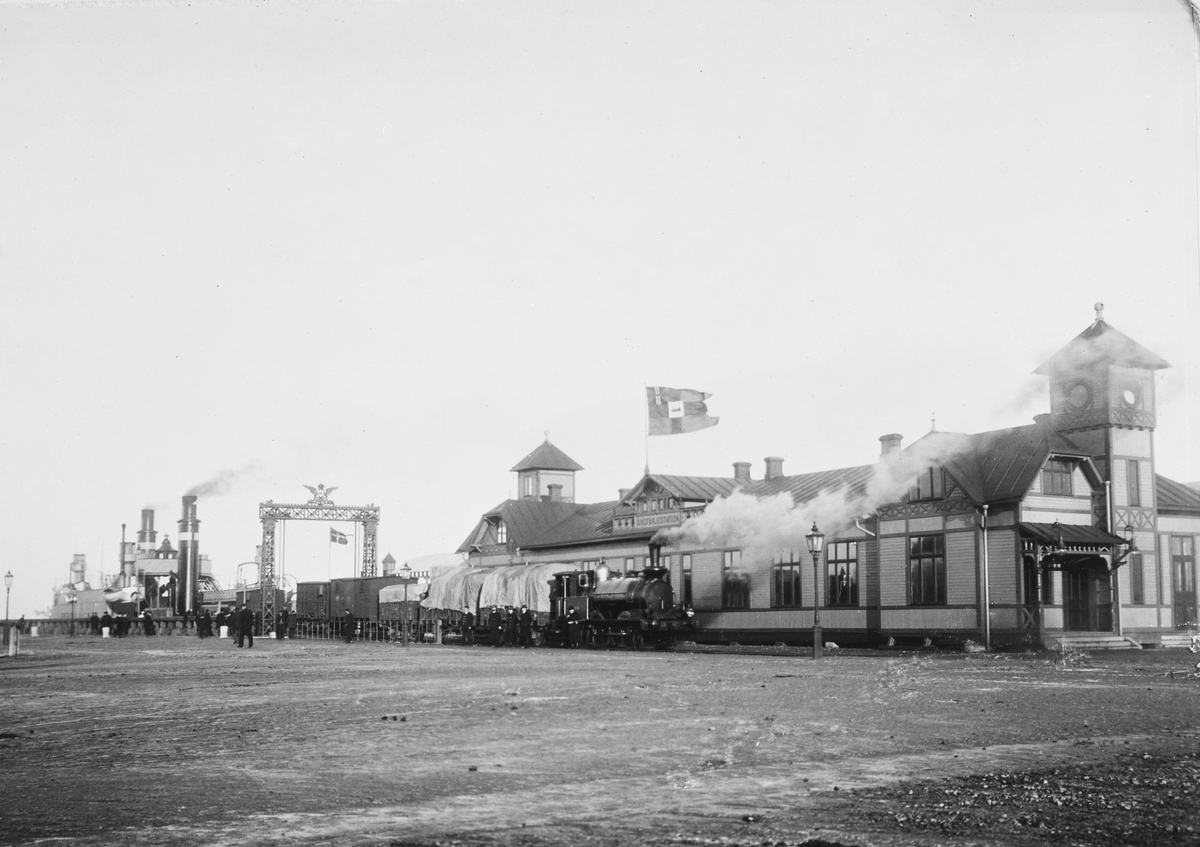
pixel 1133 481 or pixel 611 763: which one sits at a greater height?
pixel 1133 481

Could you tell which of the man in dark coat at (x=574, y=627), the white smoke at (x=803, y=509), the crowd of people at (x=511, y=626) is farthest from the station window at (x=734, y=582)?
the crowd of people at (x=511, y=626)

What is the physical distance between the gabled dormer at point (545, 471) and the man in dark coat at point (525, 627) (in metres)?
27.8

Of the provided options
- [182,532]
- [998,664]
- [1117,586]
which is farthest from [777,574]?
[182,532]

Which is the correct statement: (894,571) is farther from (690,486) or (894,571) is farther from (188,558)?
(188,558)

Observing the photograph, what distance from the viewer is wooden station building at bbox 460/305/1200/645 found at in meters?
35.3

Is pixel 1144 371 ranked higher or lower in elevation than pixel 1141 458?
higher

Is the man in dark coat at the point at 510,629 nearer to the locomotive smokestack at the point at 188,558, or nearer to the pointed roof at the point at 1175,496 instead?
the pointed roof at the point at 1175,496

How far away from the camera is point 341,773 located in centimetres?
1009

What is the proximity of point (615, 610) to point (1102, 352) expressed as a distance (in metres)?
18.0

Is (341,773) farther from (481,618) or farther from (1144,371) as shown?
(481,618)

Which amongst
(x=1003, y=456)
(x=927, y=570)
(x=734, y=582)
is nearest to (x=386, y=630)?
(x=734, y=582)

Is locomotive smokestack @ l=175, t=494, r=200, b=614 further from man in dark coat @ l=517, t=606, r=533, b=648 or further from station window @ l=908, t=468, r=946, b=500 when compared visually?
station window @ l=908, t=468, r=946, b=500

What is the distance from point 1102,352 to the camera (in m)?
37.2

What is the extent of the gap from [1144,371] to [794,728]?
29.7 metres
